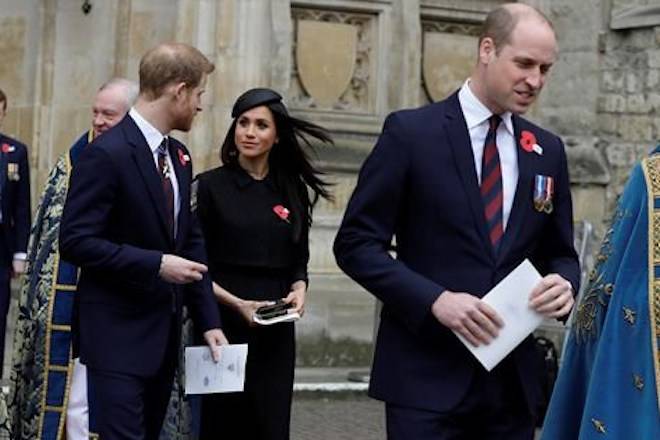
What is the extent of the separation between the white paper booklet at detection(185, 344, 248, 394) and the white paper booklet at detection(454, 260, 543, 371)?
168 cm

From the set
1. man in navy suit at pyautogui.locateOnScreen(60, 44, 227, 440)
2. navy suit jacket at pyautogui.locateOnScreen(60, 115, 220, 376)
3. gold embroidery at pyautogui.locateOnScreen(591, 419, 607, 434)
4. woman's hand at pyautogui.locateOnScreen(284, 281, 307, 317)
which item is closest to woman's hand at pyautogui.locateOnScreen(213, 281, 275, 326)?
woman's hand at pyautogui.locateOnScreen(284, 281, 307, 317)

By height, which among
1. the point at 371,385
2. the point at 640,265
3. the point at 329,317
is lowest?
the point at 329,317

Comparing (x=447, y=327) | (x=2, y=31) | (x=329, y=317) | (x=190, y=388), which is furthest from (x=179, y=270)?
(x=2, y=31)

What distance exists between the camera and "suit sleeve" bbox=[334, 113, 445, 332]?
5434mm

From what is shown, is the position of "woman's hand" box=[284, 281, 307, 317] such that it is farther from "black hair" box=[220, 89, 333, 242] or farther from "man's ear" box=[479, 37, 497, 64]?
"man's ear" box=[479, 37, 497, 64]

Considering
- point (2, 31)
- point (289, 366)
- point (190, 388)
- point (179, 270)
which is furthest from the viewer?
point (2, 31)

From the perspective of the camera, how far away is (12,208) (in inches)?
445

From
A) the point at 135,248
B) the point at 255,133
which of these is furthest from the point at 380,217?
the point at 255,133

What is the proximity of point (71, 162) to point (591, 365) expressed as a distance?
285 cm

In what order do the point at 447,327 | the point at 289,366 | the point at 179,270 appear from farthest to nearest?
the point at 289,366 → the point at 179,270 → the point at 447,327

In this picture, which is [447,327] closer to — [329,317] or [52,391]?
[52,391]

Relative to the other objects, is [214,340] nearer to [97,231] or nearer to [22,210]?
[97,231]

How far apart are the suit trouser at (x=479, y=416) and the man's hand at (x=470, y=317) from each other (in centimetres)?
19

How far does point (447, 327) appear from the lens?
5336mm
